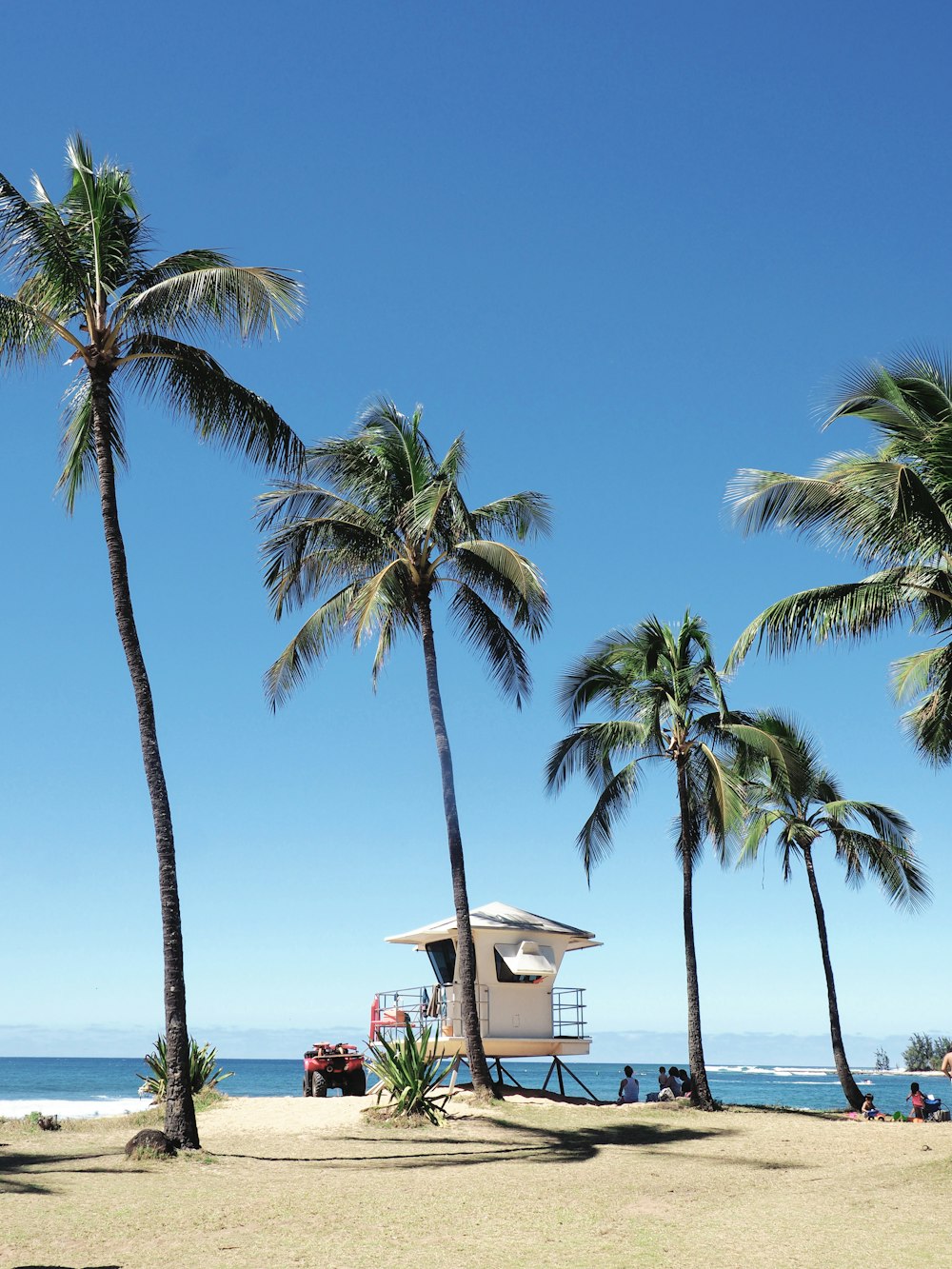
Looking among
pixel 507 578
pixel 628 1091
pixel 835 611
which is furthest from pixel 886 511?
pixel 628 1091

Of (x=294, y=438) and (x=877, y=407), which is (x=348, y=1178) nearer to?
(x=294, y=438)

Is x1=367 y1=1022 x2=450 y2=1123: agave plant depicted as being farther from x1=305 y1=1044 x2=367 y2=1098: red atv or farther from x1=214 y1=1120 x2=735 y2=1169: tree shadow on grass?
x1=305 y1=1044 x2=367 y2=1098: red atv

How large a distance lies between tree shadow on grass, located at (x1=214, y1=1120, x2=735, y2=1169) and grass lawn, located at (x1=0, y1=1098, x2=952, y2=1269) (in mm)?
51

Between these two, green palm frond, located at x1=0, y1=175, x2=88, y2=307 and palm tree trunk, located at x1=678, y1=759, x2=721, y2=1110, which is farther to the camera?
palm tree trunk, located at x1=678, y1=759, x2=721, y2=1110

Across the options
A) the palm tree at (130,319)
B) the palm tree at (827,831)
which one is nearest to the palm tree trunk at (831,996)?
the palm tree at (827,831)

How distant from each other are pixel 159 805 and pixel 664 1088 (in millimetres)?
15248

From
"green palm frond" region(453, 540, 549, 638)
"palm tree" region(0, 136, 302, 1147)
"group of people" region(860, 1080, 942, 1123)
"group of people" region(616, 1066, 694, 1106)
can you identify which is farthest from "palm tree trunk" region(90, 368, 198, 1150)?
"group of people" region(860, 1080, 942, 1123)

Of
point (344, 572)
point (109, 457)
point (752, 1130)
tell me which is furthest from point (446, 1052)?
point (109, 457)

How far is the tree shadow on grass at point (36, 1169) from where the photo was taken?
39.5ft

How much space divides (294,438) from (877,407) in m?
8.28

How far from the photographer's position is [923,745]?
781 inches

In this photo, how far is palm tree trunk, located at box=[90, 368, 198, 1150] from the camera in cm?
1479

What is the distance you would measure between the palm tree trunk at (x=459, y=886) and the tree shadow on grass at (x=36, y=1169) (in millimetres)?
8048

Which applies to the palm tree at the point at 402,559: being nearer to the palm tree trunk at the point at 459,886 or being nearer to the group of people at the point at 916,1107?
the palm tree trunk at the point at 459,886
